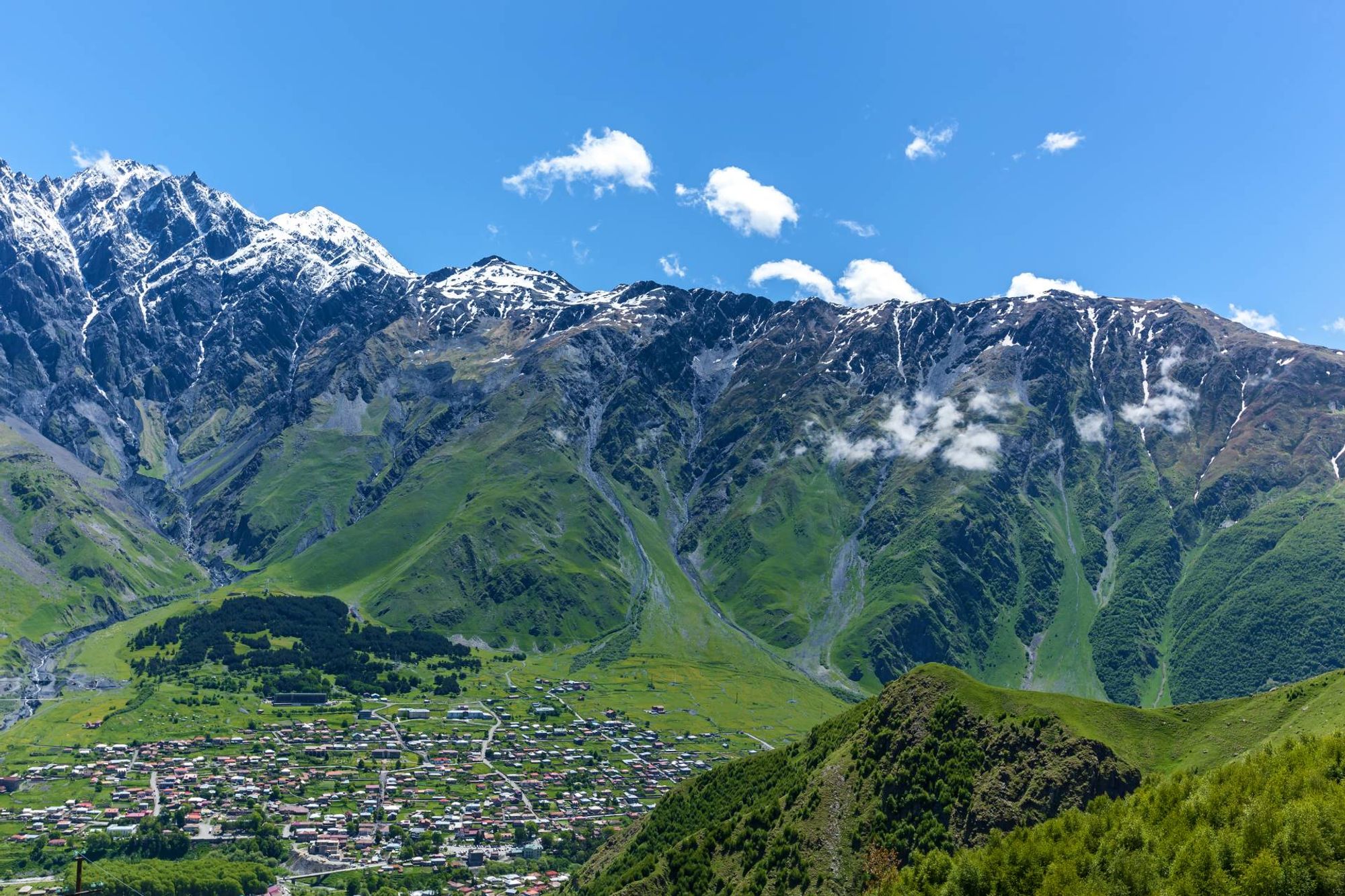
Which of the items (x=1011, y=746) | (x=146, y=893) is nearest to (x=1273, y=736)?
(x=1011, y=746)

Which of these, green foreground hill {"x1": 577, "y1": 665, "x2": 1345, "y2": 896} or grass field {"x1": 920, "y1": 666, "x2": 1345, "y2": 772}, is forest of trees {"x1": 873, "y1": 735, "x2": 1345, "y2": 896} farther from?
grass field {"x1": 920, "y1": 666, "x2": 1345, "y2": 772}

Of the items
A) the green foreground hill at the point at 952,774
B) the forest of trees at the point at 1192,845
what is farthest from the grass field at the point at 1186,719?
the forest of trees at the point at 1192,845

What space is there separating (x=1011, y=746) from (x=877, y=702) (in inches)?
1079

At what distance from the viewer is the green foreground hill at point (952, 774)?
109188mm

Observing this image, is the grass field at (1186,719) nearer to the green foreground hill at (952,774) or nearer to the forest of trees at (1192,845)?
the green foreground hill at (952,774)

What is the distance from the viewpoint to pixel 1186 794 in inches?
3541

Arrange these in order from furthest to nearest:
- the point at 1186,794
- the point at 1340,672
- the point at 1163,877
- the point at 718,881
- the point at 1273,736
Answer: the point at 718,881, the point at 1340,672, the point at 1273,736, the point at 1186,794, the point at 1163,877

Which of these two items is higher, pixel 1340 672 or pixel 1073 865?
pixel 1340 672

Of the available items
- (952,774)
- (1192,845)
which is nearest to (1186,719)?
(952,774)

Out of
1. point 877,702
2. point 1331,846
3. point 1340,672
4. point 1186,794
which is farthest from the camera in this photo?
point 877,702

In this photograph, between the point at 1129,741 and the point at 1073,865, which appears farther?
the point at 1129,741

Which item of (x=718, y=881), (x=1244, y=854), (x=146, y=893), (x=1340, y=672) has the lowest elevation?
(x=146, y=893)

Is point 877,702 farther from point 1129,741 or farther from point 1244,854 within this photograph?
point 1244,854

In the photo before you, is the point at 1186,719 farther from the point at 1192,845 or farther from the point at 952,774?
the point at 1192,845
